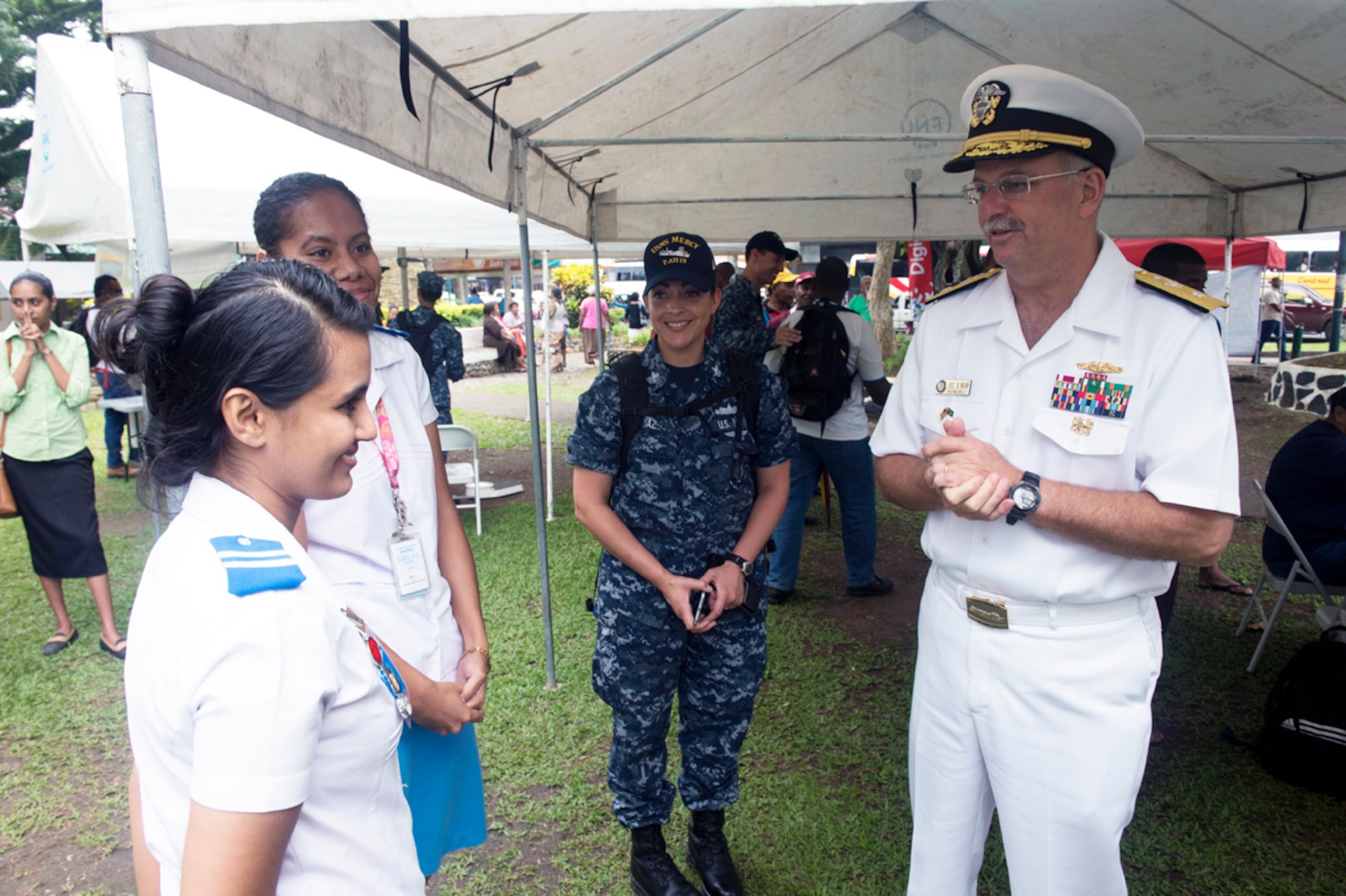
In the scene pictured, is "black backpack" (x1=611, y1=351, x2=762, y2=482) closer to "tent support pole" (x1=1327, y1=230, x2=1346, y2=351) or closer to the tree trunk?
the tree trunk

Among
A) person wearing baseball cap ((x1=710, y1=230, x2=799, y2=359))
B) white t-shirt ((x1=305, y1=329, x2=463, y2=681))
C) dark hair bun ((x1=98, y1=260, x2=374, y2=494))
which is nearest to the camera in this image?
dark hair bun ((x1=98, y1=260, x2=374, y2=494))

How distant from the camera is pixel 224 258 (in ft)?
30.0

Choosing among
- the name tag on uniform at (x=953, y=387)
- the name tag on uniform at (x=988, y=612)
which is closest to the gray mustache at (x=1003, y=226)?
the name tag on uniform at (x=953, y=387)

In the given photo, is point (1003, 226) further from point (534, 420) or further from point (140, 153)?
point (534, 420)

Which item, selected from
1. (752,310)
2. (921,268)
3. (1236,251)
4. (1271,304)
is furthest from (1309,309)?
(752,310)

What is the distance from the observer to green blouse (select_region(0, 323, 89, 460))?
420 centimetres

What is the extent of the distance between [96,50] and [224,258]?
3926mm

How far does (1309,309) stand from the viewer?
71.3ft

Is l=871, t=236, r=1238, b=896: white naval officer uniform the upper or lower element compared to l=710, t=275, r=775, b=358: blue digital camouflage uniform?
lower

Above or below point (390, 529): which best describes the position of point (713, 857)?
below

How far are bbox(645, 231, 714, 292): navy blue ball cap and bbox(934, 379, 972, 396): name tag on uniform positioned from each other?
775 millimetres

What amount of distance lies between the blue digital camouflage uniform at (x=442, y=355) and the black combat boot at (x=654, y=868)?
14.5 ft

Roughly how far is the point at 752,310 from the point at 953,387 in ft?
10.6

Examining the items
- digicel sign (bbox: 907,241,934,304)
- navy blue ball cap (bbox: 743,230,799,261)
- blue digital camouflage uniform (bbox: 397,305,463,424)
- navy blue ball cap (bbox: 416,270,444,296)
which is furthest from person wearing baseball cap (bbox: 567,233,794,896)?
digicel sign (bbox: 907,241,934,304)
